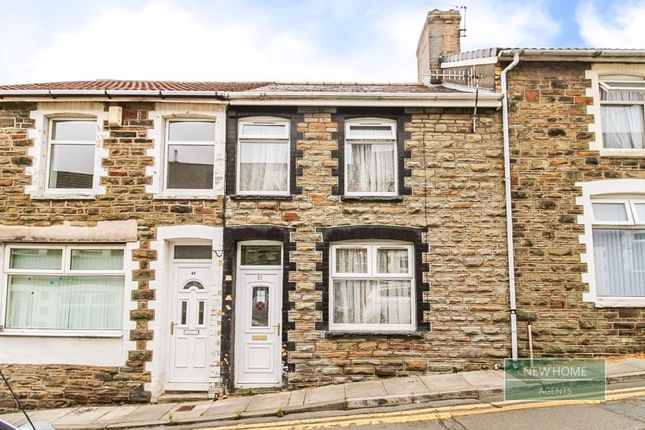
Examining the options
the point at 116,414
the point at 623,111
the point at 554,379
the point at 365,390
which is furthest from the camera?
the point at 623,111

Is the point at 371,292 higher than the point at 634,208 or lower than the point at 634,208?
lower

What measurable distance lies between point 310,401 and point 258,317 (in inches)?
82.6

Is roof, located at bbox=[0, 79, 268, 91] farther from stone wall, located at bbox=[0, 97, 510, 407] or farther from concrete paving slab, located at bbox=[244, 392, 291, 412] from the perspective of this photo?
concrete paving slab, located at bbox=[244, 392, 291, 412]

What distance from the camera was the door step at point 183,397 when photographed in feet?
28.2

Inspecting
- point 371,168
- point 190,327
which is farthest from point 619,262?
point 190,327

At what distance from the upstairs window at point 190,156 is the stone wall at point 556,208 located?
5976 mm

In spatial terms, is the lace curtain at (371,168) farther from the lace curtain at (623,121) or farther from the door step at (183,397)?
the door step at (183,397)

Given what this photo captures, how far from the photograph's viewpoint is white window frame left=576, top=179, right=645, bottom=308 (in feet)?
28.8

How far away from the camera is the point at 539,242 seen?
8.88 meters

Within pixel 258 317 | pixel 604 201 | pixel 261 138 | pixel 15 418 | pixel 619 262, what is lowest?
pixel 15 418

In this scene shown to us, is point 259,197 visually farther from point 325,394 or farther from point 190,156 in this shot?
point 325,394

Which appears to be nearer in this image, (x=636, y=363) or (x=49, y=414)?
(x=636, y=363)

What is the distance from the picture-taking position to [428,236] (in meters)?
8.95

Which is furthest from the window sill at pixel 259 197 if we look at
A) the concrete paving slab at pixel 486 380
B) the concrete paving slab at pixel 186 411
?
the concrete paving slab at pixel 486 380
